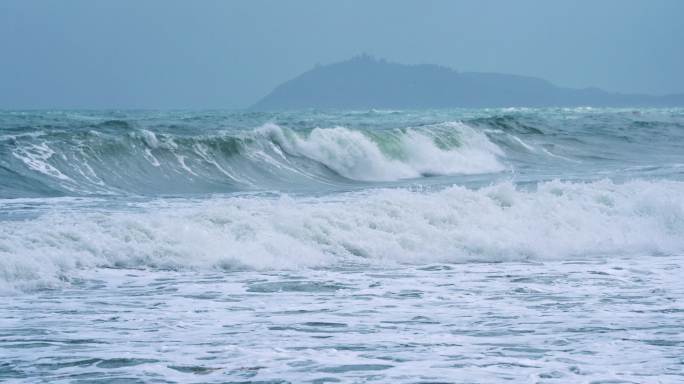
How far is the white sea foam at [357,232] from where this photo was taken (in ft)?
33.2

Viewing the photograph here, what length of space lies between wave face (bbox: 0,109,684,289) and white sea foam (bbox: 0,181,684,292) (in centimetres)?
3

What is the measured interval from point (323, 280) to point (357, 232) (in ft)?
7.79

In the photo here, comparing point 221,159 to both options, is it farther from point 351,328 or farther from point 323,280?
point 351,328

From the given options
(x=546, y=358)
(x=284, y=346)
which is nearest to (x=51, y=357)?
(x=284, y=346)

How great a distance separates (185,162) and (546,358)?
52.6 feet

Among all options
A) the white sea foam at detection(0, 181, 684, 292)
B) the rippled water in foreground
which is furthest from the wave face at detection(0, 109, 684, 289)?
the rippled water in foreground

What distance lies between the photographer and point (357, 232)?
470 inches

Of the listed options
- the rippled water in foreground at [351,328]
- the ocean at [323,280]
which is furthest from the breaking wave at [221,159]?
the rippled water in foreground at [351,328]

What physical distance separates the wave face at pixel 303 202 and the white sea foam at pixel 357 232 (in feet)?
0.08

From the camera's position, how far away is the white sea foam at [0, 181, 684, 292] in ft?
33.2

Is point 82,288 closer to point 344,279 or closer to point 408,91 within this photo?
point 344,279

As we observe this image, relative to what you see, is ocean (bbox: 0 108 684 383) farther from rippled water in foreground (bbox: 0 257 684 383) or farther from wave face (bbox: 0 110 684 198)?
wave face (bbox: 0 110 684 198)

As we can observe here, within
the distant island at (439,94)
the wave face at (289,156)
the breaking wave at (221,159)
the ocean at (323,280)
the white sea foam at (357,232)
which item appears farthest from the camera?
the distant island at (439,94)

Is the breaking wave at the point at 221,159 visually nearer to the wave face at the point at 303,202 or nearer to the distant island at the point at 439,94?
the wave face at the point at 303,202
